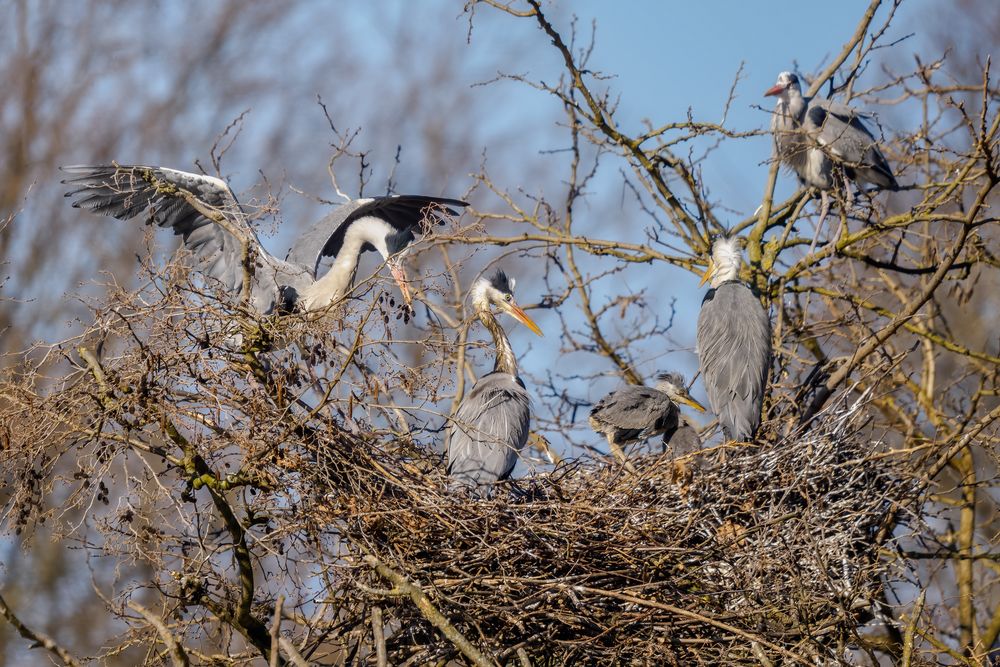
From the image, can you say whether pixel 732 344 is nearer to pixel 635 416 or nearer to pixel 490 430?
pixel 635 416

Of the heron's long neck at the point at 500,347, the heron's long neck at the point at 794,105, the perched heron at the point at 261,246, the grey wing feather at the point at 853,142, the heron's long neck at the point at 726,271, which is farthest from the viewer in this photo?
the heron's long neck at the point at 794,105

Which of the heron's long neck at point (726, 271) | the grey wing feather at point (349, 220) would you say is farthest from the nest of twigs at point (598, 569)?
the grey wing feather at point (349, 220)

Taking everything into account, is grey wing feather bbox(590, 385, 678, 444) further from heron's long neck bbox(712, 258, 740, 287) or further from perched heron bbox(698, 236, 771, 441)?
heron's long neck bbox(712, 258, 740, 287)

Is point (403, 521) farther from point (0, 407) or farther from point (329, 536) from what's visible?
point (0, 407)

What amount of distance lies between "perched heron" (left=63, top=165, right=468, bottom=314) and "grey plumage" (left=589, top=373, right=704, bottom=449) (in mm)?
1103

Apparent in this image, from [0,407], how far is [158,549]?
2.38ft

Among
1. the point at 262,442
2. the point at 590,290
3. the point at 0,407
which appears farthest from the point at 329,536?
the point at 590,290

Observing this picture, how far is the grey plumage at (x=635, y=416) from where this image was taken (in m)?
5.48

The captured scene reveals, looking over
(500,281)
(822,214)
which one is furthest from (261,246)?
(822,214)

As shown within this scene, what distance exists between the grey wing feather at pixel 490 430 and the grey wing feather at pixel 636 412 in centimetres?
41

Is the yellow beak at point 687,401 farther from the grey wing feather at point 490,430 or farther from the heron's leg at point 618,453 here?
the grey wing feather at point 490,430

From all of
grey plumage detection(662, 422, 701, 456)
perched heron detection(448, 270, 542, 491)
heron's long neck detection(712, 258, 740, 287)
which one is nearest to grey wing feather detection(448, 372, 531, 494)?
perched heron detection(448, 270, 542, 491)

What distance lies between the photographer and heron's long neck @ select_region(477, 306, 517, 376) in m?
5.86

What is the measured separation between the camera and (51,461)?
12.1 feet
